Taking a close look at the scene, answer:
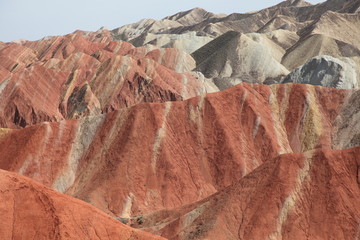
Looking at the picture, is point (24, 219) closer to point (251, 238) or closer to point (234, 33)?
point (251, 238)

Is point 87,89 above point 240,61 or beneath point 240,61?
above

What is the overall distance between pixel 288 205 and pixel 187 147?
25194 millimetres

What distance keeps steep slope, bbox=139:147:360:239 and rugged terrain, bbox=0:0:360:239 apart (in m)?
0.11

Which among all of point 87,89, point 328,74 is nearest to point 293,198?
point 328,74

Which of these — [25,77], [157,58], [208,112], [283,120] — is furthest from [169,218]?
[157,58]

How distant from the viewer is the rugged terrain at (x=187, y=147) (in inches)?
1948

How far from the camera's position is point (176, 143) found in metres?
73.8

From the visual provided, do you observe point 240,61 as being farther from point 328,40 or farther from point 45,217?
point 45,217

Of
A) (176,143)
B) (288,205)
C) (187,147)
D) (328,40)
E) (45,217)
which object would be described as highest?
(45,217)

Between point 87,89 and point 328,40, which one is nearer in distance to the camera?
point 87,89

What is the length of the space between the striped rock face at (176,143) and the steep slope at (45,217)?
31631 millimetres

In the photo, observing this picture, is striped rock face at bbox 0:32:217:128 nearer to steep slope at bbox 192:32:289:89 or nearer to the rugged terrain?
the rugged terrain

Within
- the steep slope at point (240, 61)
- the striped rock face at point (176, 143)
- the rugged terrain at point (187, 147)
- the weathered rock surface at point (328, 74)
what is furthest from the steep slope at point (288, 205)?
the steep slope at point (240, 61)

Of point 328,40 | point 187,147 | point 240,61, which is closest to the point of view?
point 187,147
